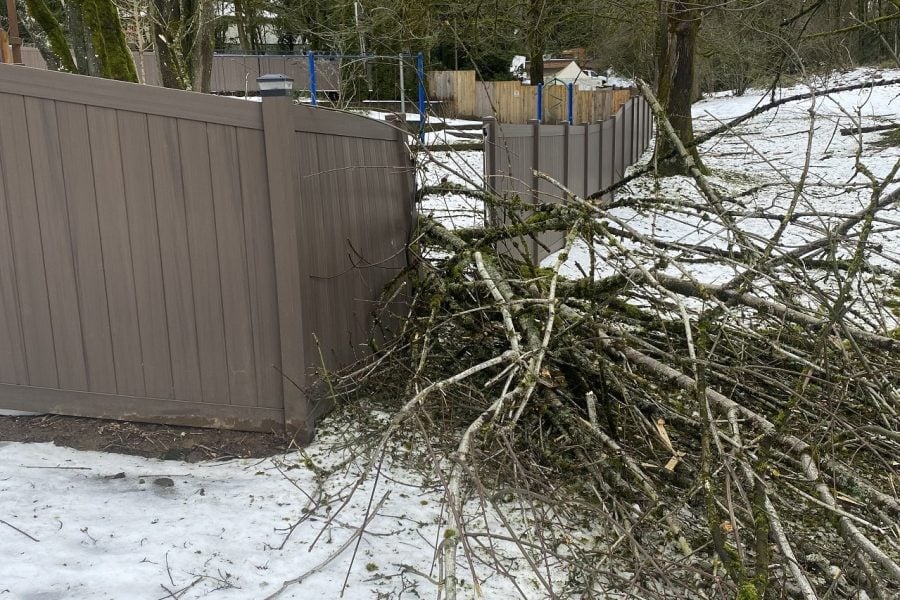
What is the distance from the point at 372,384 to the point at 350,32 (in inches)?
440

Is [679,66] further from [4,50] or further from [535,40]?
[4,50]

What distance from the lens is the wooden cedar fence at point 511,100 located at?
23.2 meters

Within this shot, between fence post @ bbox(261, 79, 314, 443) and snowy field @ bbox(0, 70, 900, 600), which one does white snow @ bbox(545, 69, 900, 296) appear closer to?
snowy field @ bbox(0, 70, 900, 600)

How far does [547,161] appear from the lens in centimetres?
862

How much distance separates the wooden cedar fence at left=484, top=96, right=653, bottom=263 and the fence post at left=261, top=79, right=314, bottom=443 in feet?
3.99

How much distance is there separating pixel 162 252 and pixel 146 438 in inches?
37.4

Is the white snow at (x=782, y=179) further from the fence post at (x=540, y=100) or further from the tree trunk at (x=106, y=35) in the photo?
the tree trunk at (x=106, y=35)

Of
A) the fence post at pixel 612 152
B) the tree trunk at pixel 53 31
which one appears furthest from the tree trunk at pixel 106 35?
the fence post at pixel 612 152

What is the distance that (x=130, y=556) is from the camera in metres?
2.96

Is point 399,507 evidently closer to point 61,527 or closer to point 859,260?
point 61,527

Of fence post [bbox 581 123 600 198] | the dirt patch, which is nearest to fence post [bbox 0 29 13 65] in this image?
the dirt patch

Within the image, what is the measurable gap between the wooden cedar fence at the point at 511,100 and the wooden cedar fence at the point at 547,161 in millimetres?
7627

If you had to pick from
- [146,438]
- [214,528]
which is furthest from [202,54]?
[214,528]

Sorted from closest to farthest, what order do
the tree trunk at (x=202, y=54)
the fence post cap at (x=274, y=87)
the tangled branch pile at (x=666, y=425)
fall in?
the tangled branch pile at (x=666, y=425) → the fence post cap at (x=274, y=87) → the tree trunk at (x=202, y=54)
